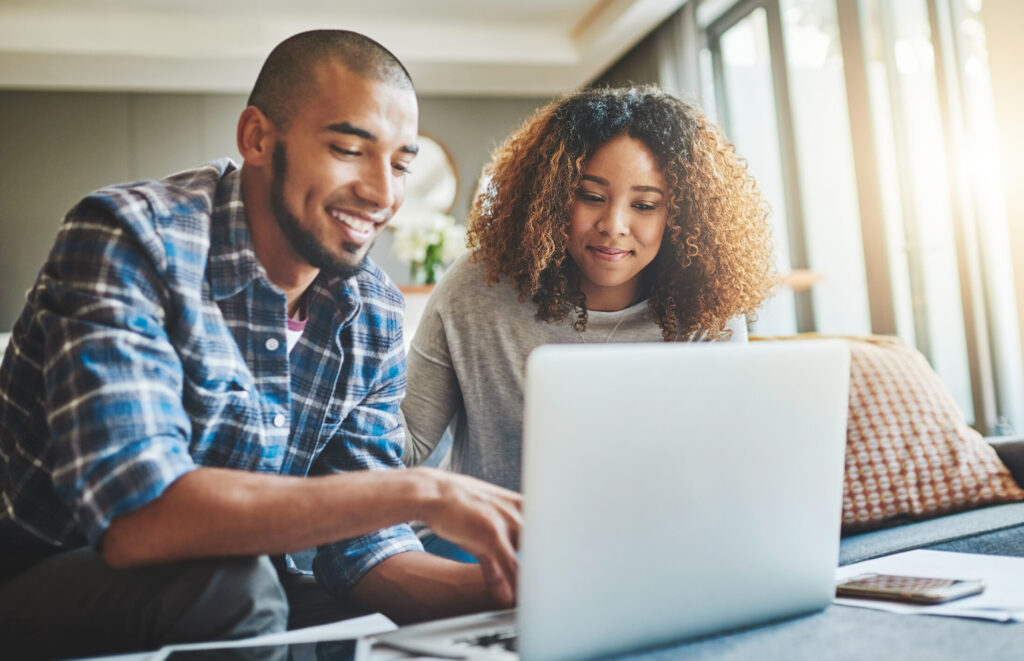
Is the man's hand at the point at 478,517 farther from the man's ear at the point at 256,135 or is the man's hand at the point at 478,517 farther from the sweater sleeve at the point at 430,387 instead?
the sweater sleeve at the point at 430,387

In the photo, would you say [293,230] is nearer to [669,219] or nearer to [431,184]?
[669,219]

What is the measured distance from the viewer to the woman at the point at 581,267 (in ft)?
4.66

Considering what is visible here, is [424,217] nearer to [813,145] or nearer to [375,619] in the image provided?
[813,145]

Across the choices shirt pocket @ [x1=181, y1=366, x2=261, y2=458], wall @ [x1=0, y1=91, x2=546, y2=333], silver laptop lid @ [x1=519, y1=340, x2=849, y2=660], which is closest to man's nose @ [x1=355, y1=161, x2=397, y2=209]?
shirt pocket @ [x1=181, y1=366, x2=261, y2=458]

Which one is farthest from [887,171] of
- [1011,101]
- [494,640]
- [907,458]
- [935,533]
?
[494,640]

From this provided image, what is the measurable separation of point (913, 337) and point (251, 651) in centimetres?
309

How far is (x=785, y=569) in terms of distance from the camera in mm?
751

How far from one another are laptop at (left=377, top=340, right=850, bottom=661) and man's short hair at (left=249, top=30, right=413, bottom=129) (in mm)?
576

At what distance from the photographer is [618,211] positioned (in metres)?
1.41

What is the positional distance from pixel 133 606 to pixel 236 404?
255mm

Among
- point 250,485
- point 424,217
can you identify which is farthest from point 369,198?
point 424,217

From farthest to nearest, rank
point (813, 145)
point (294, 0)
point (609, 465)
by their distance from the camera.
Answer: point (294, 0)
point (813, 145)
point (609, 465)

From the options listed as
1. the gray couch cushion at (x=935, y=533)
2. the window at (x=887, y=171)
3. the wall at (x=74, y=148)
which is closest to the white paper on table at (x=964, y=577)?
the gray couch cushion at (x=935, y=533)

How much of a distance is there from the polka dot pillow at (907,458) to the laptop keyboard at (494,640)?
3.47ft
